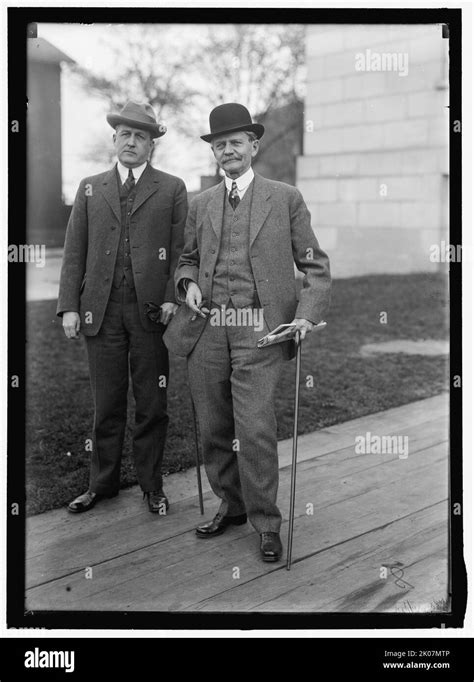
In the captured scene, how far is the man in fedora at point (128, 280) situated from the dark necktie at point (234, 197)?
452 millimetres

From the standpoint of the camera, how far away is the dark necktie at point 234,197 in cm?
377

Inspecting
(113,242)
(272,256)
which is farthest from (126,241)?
(272,256)

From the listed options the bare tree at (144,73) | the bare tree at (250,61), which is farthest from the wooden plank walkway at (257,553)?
the bare tree at (250,61)

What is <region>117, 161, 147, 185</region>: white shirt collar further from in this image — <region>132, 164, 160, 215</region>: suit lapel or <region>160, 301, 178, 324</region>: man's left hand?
<region>160, 301, 178, 324</region>: man's left hand

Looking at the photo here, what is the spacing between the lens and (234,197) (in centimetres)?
377

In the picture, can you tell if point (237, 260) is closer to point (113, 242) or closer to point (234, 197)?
point (234, 197)

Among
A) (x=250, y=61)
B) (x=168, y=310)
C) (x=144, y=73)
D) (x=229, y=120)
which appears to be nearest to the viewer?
(x=229, y=120)

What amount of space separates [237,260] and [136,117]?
0.87m

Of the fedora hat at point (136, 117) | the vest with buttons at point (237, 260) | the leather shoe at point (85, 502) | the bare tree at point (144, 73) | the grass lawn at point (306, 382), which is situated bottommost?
the leather shoe at point (85, 502)

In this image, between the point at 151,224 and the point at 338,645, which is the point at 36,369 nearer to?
the point at 151,224

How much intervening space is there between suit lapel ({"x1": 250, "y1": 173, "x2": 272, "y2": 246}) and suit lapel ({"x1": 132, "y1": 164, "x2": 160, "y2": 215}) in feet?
1.97

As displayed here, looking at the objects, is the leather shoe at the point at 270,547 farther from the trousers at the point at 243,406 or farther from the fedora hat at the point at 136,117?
the fedora hat at the point at 136,117

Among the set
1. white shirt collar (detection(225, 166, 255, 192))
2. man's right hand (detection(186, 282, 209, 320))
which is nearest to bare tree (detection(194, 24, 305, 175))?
white shirt collar (detection(225, 166, 255, 192))

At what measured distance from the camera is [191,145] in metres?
5.00
